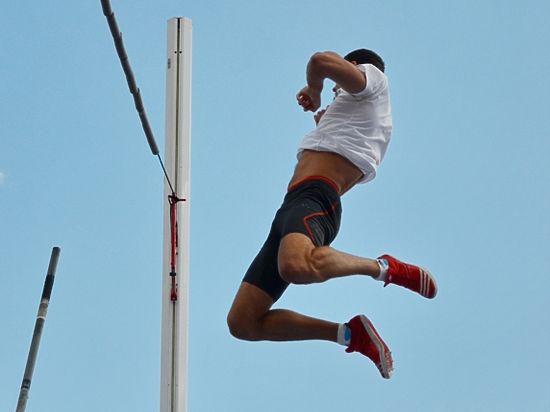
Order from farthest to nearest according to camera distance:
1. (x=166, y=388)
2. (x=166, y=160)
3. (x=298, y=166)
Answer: (x=166, y=160)
(x=166, y=388)
(x=298, y=166)

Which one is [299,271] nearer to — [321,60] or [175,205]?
[321,60]

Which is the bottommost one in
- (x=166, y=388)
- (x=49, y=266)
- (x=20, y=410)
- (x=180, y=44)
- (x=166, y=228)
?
(x=20, y=410)

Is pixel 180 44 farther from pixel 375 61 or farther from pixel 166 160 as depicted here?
pixel 375 61

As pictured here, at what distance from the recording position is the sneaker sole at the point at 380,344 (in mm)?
4648

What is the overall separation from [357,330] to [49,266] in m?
1.33

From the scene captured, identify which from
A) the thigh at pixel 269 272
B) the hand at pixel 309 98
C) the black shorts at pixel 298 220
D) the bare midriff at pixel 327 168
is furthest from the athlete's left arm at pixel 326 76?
the thigh at pixel 269 272

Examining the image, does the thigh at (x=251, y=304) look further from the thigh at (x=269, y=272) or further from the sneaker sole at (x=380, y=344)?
the sneaker sole at (x=380, y=344)

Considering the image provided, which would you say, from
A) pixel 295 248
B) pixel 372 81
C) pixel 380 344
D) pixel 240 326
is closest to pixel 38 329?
pixel 240 326

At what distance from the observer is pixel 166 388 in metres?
5.46

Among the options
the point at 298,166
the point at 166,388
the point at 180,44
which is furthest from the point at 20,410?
the point at 180,44

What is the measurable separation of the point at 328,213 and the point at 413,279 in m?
0.42

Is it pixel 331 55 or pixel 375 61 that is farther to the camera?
pixel 375 61

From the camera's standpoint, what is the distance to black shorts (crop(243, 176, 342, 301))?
15.0 ft

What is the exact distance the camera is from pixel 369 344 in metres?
4.69
